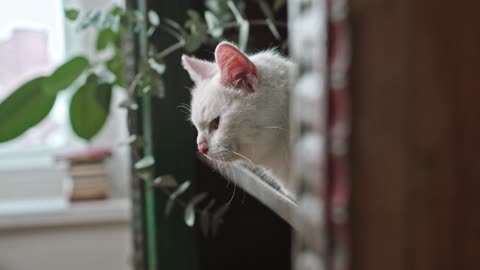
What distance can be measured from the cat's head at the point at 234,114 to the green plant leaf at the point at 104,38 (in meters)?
0.56

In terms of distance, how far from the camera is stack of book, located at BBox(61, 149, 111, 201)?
5.59 ft

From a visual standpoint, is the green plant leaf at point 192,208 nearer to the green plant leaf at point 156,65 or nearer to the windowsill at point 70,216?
the green plant leaf at point 156,65

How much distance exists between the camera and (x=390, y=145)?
272 mm

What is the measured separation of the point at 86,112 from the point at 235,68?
1.89 feet

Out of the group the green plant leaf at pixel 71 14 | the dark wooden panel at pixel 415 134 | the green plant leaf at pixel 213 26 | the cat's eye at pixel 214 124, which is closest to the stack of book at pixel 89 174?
the green plant leaf at pixel 71 14

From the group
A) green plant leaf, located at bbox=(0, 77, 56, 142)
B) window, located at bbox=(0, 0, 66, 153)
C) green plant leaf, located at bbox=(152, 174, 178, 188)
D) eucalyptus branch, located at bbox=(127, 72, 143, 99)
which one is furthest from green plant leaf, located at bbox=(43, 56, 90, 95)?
window, located at bbox=(0, 0, 66, 153)

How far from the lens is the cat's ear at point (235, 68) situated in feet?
2.51

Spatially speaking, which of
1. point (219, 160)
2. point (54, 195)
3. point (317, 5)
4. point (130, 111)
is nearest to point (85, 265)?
point (54, 195)

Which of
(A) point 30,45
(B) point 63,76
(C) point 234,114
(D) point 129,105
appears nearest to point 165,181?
(D) point 129,105

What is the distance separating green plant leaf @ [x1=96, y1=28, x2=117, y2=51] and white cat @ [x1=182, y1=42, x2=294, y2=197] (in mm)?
559

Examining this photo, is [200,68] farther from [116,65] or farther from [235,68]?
[116,65]

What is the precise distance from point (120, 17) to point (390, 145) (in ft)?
2.97

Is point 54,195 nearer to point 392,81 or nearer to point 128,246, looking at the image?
point 128,246

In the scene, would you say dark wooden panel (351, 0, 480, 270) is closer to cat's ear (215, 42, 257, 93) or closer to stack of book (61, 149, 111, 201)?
cat's ear (215, 42, 257, 93)
